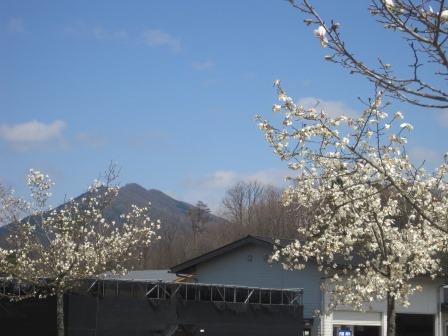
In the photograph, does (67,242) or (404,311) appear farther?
(404,311)

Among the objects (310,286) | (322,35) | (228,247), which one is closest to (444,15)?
(322,35)

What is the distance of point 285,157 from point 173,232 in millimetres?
78159

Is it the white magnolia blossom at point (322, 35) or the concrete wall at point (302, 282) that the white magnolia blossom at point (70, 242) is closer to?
the concrete wall at point (302, 282)

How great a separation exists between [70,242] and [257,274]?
45.0 ft

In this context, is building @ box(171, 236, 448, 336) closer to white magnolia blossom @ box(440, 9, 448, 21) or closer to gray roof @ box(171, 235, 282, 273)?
gray roof @ box(171, 235, 282, 273)

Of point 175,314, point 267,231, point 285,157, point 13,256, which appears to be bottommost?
point 175,314

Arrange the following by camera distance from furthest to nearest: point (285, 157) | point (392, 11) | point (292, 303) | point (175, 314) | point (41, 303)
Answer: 1. point (292, 303)
2. point (175, 314)
3. point (41, 303)
4. point (285, 157)
5. point (392, 11)

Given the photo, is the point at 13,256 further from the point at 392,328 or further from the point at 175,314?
the point at 392,328

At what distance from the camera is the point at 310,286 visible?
30.2 meters

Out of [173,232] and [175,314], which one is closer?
[175,314]

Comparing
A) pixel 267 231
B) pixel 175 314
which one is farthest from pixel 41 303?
pixel 267 231

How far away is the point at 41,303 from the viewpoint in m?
23.1

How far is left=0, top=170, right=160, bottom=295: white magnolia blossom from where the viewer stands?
Result: 2011 centimetres

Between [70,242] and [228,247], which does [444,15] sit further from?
[228,247]
